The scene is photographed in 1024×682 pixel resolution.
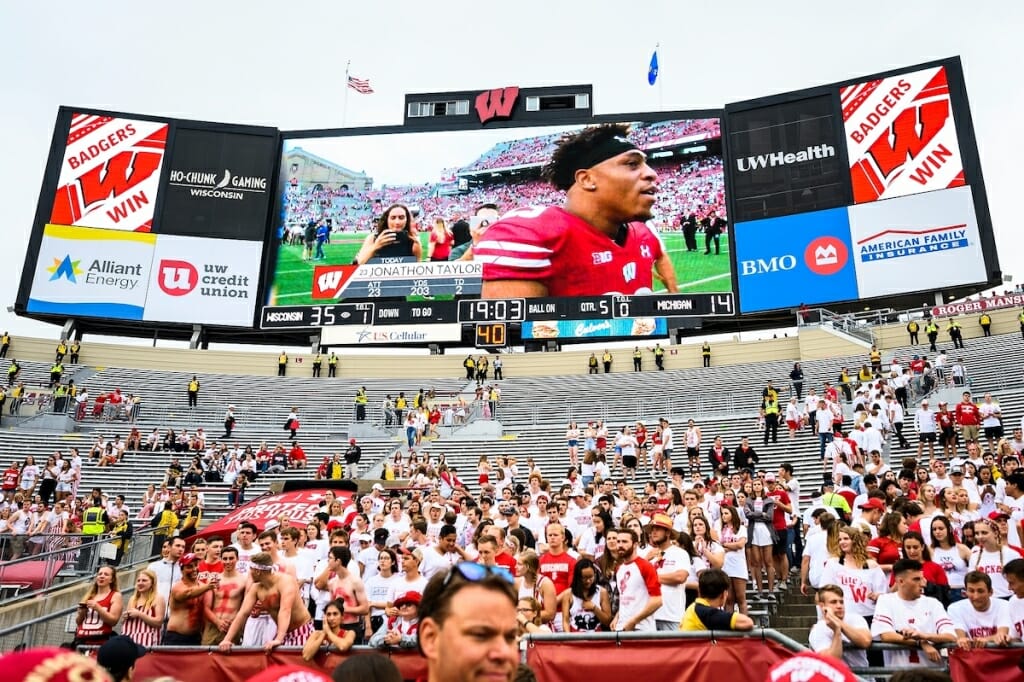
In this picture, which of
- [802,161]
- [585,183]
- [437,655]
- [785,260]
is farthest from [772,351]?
[437,655]

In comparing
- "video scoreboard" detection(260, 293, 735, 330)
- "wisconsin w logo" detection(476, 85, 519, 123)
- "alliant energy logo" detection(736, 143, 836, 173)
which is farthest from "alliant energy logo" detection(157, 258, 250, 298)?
"alliant energy logo" detection(736, 143, 836, 173)

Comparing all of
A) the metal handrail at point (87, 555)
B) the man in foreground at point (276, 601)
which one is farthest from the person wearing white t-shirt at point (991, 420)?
the metal handrail at point (87, 555)

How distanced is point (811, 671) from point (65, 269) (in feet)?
134

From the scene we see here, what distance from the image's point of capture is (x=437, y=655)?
205cm

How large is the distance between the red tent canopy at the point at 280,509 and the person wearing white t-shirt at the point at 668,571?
19.6 ft

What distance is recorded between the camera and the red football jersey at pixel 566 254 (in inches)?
1399

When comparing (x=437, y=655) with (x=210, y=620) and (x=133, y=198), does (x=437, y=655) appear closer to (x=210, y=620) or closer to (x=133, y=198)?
(x=210, y=620)

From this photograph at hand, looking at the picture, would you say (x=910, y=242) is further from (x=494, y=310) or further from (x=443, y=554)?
(x=443, y=554)

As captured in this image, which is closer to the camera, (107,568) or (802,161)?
(107,568)

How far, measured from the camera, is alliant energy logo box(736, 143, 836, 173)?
35.4 m

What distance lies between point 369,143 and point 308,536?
113 ft

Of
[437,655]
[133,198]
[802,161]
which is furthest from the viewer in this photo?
[133,198]

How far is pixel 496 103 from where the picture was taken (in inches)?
1601

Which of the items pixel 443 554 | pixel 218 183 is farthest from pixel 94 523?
pixel 218 183
